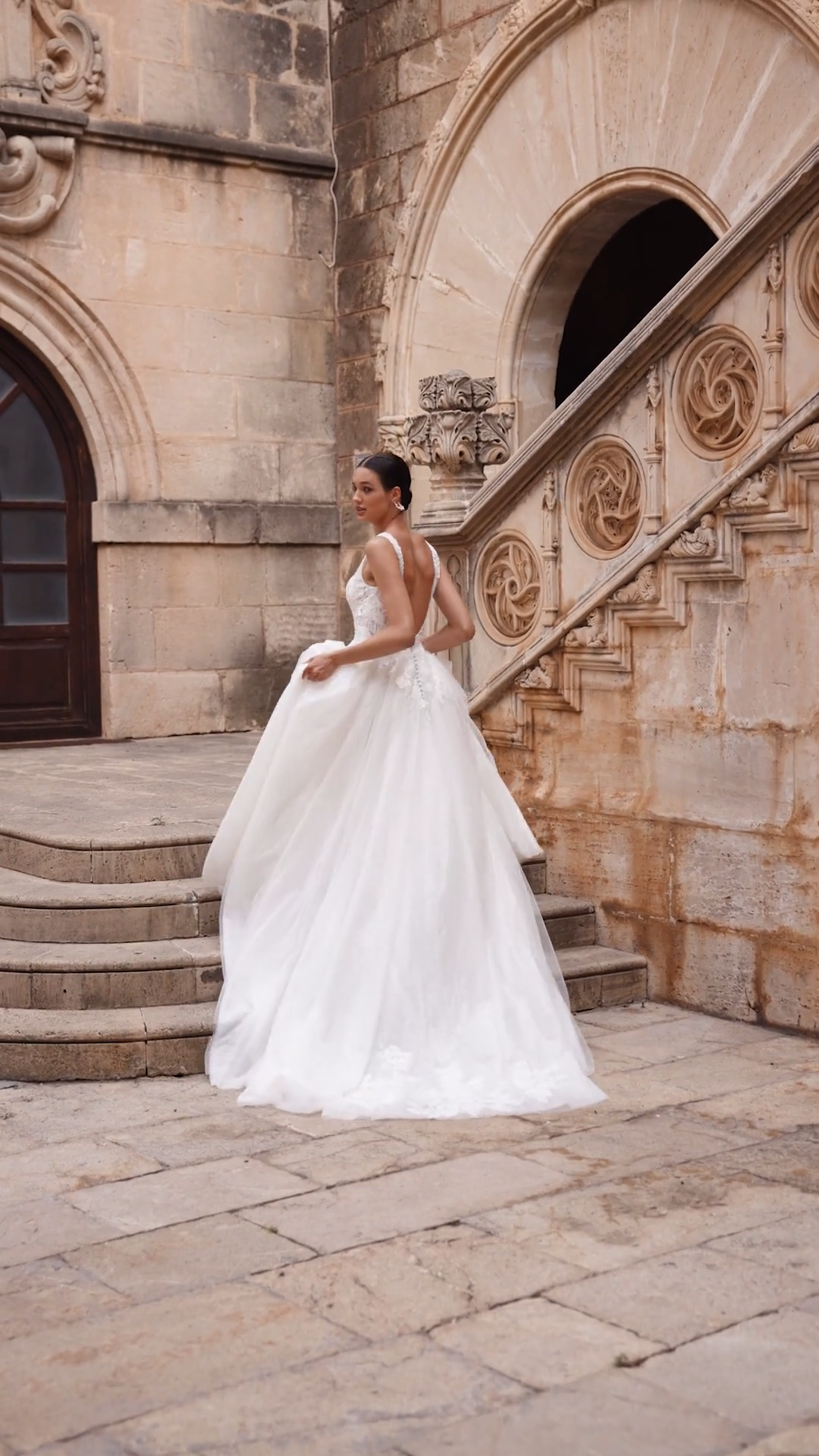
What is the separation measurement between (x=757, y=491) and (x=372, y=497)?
1337 millimetres

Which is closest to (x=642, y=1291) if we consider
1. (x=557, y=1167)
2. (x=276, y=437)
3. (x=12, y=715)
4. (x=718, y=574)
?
(x=557, y=1167)

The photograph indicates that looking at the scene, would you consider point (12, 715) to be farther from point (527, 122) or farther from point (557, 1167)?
point (557, 1167)

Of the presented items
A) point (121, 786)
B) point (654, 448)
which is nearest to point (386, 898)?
point (654, 448)

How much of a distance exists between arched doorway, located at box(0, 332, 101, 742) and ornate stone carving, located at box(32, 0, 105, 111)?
1.51 metres

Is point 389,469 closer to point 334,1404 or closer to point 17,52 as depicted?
point 334,1404

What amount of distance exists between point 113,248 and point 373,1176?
771 centimetres

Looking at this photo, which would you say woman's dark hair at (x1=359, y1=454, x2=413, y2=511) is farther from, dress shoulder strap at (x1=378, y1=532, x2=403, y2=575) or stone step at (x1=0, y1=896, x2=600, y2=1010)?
stone step at (x1=0, y1=896, x2=600, y2=1010)

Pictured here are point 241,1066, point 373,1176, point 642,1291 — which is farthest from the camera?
point 241,1066

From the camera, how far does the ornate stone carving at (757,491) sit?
5.81 metres

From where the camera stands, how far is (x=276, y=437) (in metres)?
11.4

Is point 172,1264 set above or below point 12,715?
below

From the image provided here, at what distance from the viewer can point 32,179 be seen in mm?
10273

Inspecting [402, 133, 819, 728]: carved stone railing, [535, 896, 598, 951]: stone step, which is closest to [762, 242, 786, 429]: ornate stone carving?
[402, 133, 819, 728]: carved stone railing

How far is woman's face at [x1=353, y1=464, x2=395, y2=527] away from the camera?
5.60 meters
